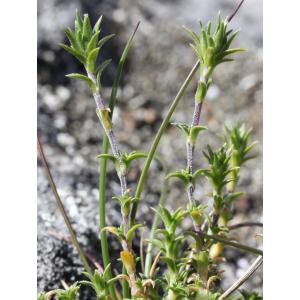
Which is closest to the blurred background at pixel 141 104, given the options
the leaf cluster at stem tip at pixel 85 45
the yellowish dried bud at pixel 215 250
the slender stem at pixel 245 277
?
the yellowish dried bud at pixel 215 250

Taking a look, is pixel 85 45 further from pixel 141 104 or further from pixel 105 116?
pixel 141 104

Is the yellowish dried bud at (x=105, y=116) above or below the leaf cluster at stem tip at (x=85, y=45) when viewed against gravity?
below

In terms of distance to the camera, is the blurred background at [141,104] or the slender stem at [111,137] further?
the blurred background at [141,104]

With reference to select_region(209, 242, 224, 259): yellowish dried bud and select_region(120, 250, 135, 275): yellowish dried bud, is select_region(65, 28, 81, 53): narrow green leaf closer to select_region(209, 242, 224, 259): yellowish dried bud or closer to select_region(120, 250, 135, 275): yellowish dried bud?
select_region(120, 250, 135, 275): yellowish dried bud

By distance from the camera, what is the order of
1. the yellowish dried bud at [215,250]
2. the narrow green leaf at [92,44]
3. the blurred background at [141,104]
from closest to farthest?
the narrow green leaf at [92,44] < the yellowish dried bud at [215,250] < the blurred background at [141,104]

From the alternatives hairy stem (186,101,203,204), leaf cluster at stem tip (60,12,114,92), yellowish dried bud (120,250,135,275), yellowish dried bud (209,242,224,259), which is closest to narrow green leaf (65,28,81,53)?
leaf cluster at stem tip (60,12,114,92)

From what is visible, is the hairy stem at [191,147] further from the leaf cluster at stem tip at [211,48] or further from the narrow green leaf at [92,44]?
the narrow green leaf at [92,44]

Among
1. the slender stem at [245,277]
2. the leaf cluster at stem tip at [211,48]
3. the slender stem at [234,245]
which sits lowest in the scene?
the slender stem at [245,277]
